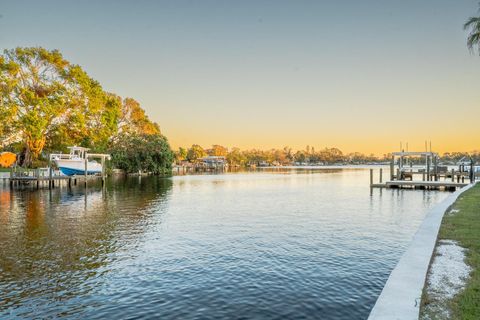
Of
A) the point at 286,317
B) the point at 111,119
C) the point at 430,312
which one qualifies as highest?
the point at 111,119

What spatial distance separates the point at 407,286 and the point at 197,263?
21.1 feet

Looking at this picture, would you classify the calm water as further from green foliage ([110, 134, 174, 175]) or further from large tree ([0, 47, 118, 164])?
green foliage ([110, 134, 174, 175])

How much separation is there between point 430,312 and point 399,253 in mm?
6985

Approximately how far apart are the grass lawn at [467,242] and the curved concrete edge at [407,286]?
378 millimetres

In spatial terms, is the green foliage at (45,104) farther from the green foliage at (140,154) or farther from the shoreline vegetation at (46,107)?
the green foliage at (140,154)

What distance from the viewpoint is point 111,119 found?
67000 millimetres

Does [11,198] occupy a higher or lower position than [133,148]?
lower

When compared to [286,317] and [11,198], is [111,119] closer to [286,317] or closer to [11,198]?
[11,198]

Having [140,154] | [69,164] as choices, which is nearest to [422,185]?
[69,164]

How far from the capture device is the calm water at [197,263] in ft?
26.2

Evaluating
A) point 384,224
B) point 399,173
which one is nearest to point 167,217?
point 384,224

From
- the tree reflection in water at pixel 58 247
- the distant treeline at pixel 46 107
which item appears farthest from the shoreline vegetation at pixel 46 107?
the tree reflection in water at pixel 58 247

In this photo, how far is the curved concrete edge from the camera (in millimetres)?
5383

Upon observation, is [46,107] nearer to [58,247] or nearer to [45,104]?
[45,104]
